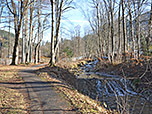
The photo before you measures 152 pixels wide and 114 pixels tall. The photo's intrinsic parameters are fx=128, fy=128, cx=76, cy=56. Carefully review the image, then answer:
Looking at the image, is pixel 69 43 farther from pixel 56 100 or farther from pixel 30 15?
pixel 56 100

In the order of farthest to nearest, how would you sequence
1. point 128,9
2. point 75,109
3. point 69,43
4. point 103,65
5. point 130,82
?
1. point 69,43
2. point 103,65
3. point 128,9
4. point 130,82
5. point 75,109

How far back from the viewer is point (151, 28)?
30.8ft

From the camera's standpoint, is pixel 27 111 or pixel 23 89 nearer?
pixel 27 111

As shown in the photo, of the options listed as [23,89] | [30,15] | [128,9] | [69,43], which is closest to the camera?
[23,89]

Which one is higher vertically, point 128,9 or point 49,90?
point 128,9

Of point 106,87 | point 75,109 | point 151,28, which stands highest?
point 151,28

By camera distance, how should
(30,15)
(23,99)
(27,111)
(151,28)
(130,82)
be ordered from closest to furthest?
(27,111) < (23,99) < (151,28) < (130,82) < (30,15)

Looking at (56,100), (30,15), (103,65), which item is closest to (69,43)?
(30,15)

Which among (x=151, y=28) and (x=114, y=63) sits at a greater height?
(x=151, y=28)

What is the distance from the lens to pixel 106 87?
32.5 ft

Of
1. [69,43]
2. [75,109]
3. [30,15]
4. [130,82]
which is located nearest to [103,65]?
[130,82]

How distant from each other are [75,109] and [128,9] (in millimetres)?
13668

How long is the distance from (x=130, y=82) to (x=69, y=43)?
170ft

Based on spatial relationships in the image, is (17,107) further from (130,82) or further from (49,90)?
(130,82)
